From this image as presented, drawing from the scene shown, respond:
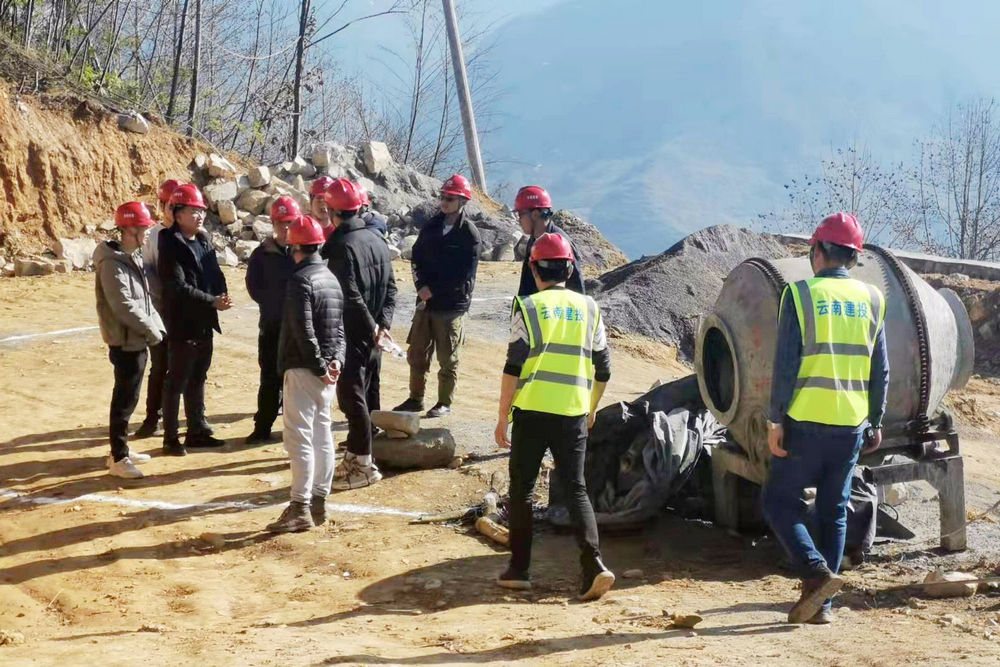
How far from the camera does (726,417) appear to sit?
7.02 metres

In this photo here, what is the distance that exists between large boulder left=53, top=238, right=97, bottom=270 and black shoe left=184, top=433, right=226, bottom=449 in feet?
28.7

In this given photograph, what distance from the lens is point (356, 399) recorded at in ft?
25.1

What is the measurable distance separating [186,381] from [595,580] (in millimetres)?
3805

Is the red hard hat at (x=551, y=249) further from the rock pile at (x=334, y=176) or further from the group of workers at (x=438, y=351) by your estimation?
the rock pile at (x=334, y=176)

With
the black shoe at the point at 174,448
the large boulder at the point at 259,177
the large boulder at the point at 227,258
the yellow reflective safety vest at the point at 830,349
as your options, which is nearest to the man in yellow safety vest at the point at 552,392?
the yellow reflective safety vest at the point at 830,349

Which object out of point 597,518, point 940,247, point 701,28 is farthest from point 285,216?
point 701,28

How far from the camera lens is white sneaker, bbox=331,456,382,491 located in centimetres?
798

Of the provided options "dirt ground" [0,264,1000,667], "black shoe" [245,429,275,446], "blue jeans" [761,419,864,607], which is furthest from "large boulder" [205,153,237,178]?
"blue jeans" [761,419,864,607]

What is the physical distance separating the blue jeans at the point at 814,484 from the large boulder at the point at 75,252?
13.2 metres

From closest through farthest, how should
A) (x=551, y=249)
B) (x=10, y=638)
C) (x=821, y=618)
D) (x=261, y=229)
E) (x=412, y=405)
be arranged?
(x=10, y=638), (x=821, y=618), (x=551, y=249), (x=412, y=405), (x=261, y=229)

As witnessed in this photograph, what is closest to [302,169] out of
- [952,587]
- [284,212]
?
[284,212]

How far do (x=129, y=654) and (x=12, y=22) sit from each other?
1643cm

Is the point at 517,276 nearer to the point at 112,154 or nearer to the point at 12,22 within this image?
the point at 112,154

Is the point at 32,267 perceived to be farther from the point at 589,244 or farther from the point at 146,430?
the point at 589,244
